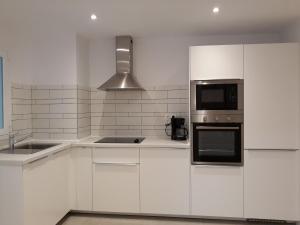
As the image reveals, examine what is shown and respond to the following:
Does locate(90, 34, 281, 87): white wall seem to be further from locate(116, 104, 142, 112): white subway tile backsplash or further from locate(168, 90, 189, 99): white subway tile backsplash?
locate(116, 104, 142, 112): white subway tile backsplash

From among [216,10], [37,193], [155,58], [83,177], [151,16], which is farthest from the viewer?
[155,58]

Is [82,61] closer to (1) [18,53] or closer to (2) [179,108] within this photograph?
(1) [18,53]

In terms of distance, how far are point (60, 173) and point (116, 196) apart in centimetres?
66

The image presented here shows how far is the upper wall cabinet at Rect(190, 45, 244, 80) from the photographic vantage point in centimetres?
265

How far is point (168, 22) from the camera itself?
2734mm

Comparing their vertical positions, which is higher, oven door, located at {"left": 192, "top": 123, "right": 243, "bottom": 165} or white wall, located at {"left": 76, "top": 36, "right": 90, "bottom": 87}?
white wall, located at {"left": 76, "top": 36, "right": 90, "bottom": 87}

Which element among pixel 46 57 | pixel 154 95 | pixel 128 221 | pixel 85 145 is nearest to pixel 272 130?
pixel 154 95

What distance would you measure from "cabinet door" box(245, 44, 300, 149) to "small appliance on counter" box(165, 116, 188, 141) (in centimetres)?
73

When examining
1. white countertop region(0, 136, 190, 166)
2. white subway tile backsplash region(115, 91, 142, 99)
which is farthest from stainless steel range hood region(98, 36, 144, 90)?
white countertop region(0, 136, 190, 166)

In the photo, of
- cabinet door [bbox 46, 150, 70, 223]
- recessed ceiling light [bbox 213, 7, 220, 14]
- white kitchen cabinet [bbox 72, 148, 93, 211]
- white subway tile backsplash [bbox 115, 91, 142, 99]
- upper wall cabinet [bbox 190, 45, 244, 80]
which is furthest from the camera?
white subway tile backsplash [bbox 115, 91, 142, 99]

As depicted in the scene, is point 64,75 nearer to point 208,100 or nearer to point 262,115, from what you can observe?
point 208,100

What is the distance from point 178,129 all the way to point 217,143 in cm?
55

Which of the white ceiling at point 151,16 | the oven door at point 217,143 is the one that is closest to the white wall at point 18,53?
the white ceiling at point 151,16

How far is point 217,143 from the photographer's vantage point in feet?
8.95
